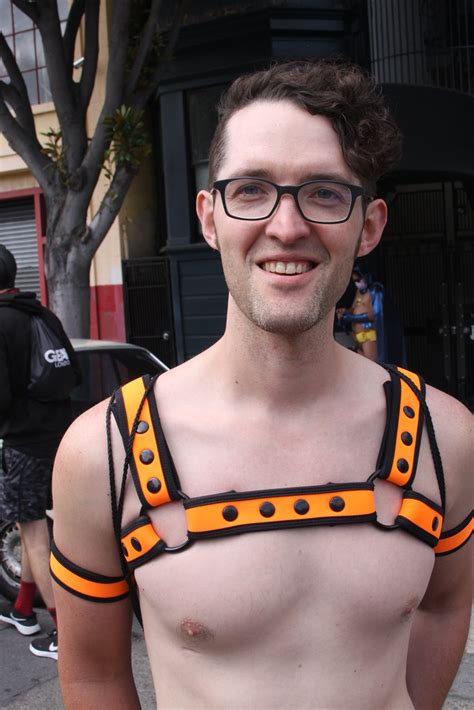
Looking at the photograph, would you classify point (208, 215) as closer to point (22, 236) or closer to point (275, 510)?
point (275, 510)

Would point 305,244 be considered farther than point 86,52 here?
No

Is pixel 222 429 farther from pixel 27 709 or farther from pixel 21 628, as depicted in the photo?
pixel 21 628

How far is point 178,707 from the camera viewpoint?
1476 millimetres

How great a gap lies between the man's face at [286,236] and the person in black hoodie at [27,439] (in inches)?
115

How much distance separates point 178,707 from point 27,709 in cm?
258

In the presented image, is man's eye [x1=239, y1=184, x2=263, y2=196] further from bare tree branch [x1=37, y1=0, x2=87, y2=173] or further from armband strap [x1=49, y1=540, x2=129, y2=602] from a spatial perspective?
bare tree branch [x1=37, y1=0, x2=87, y2=173]

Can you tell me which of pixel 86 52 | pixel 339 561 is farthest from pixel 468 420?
pixel 86 52

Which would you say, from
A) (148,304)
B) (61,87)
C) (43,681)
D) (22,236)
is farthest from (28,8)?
(43,681)

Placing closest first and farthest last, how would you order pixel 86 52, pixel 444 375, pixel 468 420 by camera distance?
pixel 468 420, pixel 86 52, pixel 444 375

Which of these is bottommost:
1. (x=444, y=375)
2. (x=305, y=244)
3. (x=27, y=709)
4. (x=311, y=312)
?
(x=27, y=709)

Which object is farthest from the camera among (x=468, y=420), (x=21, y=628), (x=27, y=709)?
(x=21, y=628)

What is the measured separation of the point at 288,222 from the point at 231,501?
0.50 meters

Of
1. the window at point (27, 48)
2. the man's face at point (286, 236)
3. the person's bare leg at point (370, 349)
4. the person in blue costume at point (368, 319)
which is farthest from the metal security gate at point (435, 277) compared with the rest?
the man's face at point (286, 236)

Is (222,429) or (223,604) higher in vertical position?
(222,429)
